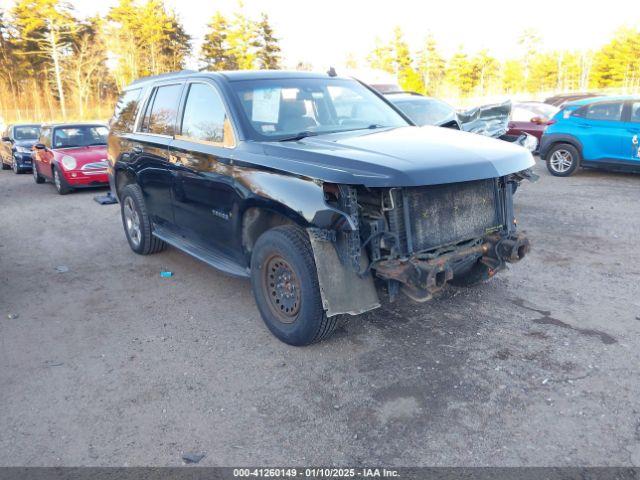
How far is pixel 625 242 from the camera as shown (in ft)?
20.7

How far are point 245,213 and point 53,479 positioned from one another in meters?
2.23

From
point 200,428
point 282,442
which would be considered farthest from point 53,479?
point 282,442

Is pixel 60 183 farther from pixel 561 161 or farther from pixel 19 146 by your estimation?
pixel 561 161

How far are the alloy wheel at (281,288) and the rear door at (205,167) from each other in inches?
22.0

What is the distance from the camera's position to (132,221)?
6.61m

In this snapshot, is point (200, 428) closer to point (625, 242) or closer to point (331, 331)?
→ point (331, 331)

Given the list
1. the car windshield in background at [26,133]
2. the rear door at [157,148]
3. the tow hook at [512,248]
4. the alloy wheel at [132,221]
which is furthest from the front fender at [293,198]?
the car windshield in background at [26,133]

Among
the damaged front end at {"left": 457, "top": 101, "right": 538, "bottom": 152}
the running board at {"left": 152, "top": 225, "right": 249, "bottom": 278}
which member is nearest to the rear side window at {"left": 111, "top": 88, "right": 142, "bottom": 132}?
the running board at {"left": 152, "top": 225, "right": 249, "bottom": 278}

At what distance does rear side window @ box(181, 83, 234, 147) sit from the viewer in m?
4.37

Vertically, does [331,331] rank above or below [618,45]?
below

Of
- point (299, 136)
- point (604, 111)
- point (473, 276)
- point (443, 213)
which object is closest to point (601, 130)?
point (604, 111)

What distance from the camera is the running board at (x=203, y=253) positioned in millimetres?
4453

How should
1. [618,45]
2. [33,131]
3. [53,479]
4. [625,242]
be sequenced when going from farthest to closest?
[618,45] → [33,131] → [625,242] → [53,479]

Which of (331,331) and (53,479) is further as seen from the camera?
(331,331)
